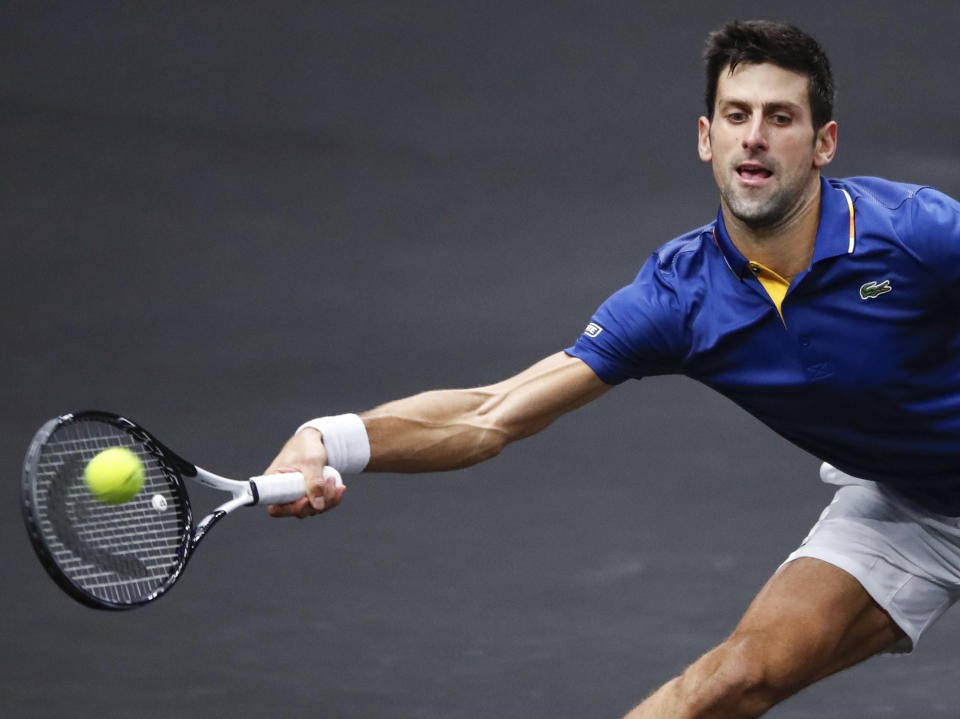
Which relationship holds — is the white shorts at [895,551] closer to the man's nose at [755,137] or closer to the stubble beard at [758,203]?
the stubble beard at [758,203]

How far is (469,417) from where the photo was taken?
167 inches

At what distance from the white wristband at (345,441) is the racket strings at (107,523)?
314 mm

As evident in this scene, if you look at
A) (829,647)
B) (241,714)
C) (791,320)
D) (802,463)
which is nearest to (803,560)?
(829,647)

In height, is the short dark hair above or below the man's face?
above

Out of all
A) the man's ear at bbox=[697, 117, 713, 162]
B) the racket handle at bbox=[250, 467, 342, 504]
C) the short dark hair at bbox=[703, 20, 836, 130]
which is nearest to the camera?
the racket handle at bbox=[250, 467, 342, 504]

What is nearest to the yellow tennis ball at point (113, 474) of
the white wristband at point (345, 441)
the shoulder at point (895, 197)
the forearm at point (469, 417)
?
the white wristband at point (345, 441)

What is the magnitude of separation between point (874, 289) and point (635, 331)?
20.9 inches

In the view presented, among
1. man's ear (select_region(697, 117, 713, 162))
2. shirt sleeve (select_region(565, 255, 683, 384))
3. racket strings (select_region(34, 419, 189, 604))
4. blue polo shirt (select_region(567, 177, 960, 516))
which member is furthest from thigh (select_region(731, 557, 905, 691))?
racket strings (select_region(34, 419, 189, 604))

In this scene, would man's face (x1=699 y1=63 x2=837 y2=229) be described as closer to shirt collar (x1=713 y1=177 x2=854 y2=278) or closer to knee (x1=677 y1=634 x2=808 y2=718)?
shirt collar (x1=713 y1=177 x2=854 y2=278)

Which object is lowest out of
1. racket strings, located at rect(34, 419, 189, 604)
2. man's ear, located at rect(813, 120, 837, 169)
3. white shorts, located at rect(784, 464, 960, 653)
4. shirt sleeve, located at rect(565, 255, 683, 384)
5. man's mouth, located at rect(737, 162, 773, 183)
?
white shorts, located at rect(784, 464, 960, 653)

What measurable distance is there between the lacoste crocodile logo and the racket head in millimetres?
1444

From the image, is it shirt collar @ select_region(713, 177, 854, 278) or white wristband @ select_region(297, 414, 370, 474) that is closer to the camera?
white wristband @ select_region(297, 414, 370, 474)

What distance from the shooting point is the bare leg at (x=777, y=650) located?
3988 millimetres

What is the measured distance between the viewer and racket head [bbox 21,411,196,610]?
3523mm
